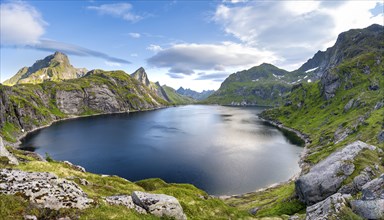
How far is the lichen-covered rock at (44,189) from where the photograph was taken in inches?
859

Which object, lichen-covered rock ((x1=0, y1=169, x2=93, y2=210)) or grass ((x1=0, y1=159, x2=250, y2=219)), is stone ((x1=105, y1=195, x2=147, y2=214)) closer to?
grass ((x1=0, y1=159, x2=250, y2=219))

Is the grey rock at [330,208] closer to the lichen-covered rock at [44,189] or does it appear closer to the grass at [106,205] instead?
the grass at [106,205]

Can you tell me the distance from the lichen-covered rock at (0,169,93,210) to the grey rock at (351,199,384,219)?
29.6 m

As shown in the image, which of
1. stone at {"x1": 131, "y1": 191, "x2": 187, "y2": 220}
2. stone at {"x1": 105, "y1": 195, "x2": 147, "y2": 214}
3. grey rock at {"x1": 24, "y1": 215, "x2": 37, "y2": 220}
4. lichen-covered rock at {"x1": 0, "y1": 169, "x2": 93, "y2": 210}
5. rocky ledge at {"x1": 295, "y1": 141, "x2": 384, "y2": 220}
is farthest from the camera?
rocky ledge at {"x1": 295, "y1": 141, "x2": 384, "y2": 220}

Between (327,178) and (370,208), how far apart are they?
25.1m

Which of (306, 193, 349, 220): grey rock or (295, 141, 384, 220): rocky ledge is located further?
(306, 193, 349, 220): grey rock

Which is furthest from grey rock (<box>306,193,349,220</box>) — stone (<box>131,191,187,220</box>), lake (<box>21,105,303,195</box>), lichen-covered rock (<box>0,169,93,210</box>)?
lake (<box>21,105,303,195</box>)

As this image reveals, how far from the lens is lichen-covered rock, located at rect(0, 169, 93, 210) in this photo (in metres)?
→ 21.8

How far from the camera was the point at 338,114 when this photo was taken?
198375 millimetres

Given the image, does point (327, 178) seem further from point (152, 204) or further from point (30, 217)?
point (30, 217)

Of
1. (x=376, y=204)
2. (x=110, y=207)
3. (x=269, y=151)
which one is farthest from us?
(x=269, y=151)

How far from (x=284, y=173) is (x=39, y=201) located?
354 ft

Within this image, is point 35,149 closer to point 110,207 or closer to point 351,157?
point 110,207

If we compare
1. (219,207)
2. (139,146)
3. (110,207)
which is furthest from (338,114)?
(110,207)
